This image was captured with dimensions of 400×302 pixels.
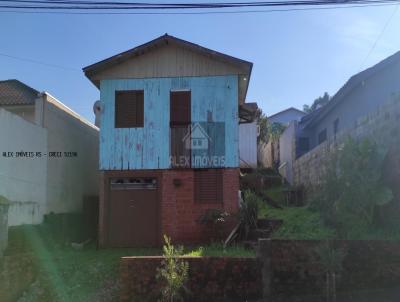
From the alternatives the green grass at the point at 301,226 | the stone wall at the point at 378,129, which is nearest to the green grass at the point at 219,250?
the green grass at the point at 301,226

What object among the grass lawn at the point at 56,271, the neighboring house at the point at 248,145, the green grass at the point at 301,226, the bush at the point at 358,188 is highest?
the neighboring house at the point at 248,145

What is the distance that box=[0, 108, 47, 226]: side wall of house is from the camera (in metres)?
14.5

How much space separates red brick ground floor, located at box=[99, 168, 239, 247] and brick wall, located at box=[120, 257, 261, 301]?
5708 millimetres

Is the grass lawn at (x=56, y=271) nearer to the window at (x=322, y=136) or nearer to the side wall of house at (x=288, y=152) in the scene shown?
the window at (x=322, y=136)

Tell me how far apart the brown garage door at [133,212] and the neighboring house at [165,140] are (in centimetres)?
3

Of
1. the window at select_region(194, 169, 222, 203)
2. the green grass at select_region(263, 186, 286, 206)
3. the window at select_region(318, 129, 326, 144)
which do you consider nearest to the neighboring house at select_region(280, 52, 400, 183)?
the window at select_region(318, 129, 326, 144)

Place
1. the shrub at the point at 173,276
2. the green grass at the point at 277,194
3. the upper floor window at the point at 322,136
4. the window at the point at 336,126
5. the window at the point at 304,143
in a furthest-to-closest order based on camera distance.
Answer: the window at the point at 304,143, the upper floor window at the point at 322,136, the green grass at the point at 277,194, the window at the point at 336,126, the shrub at the point at 173,276

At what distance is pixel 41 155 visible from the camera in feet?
54.6

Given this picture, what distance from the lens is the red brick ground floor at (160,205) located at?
16.8 metres

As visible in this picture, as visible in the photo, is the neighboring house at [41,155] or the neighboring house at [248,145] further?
the neighboring house at [248,145]

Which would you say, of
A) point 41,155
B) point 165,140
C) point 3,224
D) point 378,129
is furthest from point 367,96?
point 3,224

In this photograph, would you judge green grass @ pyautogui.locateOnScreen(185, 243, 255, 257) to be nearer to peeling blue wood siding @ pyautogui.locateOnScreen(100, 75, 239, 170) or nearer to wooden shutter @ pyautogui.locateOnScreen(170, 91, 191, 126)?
peeling blue wood siding @ pyautogui.locateOnScreen(100, 75, 239, 170)

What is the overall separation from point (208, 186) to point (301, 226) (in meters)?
3.82

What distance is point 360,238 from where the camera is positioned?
36.7ft
